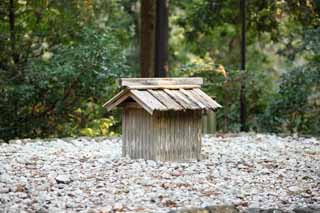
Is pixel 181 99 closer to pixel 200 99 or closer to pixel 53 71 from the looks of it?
pixel 200 99

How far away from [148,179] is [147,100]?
1.23 m

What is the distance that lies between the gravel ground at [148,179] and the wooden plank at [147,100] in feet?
2.26

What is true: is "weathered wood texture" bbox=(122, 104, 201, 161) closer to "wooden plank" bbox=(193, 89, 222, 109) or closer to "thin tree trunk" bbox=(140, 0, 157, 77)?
"wooden plank" bbox=(193, 89, 222, 109)

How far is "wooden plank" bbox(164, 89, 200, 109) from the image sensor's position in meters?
7.84

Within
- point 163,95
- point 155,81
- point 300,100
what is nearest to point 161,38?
point 300,100

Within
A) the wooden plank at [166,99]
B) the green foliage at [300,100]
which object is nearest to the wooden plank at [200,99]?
the wooden plank at [166,99]

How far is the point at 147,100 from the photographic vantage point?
769 centimetres

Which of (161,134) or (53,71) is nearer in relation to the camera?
(161,134)

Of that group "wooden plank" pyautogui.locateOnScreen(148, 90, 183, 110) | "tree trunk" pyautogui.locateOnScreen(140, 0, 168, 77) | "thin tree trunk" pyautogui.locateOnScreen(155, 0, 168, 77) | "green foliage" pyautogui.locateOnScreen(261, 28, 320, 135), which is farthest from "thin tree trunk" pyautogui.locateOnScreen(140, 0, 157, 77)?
"wooden plank" pyautogui.locateOnScreen(148, 90, 183, 110)

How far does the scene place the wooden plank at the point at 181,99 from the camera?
7.84 meters

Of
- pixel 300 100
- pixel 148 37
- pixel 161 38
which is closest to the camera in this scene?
pixel 161 38

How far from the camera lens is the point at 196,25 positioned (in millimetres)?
14734

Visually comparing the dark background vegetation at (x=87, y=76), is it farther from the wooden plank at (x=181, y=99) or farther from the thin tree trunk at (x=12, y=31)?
the wooden plank at (x=181, y=99)

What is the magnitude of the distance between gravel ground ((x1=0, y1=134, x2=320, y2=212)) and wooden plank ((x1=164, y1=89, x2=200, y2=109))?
2.32 ft
